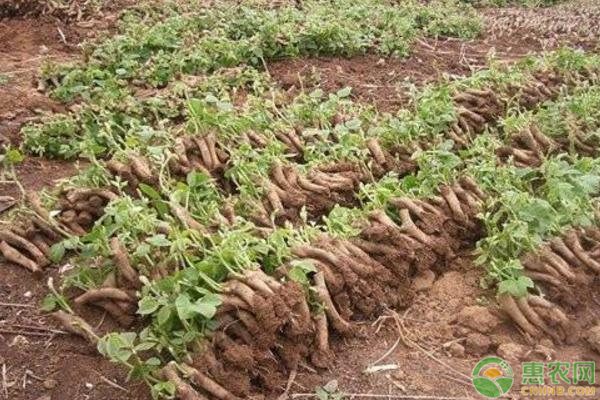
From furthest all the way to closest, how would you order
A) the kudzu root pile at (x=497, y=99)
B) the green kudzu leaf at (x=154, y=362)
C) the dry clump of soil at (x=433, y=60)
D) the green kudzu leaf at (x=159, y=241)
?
the dry clump of soil at (x=433, y=60) → the kudzu root pile at (x=497, y=99) → the green kudzu leaf at (x=159, y=241) → the green kudzu leaf at (x=154, y=362)

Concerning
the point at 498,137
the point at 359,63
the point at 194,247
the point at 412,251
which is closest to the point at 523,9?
the point at 359,63

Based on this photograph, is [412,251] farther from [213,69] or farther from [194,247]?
[213,69]

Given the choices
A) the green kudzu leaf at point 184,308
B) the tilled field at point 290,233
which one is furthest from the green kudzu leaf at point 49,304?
the green kudzu leaf at point 184,308

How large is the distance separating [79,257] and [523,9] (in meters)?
7.84

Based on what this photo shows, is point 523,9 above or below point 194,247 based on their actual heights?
below

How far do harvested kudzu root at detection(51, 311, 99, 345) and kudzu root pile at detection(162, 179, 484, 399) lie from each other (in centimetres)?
47

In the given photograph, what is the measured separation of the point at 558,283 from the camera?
340 centimetres

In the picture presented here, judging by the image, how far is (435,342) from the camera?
10.8 feet

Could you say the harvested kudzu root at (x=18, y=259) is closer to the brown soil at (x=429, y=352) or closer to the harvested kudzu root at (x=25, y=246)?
the harvested kudzu root at (x=25, y=246)

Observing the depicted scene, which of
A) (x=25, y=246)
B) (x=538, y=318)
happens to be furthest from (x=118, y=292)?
(x=538, y=318)

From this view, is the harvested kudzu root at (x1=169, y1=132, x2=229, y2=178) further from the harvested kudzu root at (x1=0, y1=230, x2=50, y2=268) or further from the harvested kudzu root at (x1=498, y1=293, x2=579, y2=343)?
the harvested kudzu root at (x1=498, y1=293, x2=579, y2=343)

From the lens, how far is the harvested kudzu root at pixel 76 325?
3.05 m

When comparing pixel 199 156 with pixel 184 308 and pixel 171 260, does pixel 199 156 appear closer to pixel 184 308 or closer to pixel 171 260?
pixel 171 260

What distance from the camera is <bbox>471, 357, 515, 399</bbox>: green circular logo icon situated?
302cm
